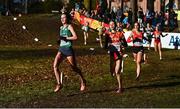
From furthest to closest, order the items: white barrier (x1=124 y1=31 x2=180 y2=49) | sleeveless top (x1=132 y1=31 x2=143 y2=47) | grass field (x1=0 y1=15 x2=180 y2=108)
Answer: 1. white barrier (x1=124 y1=31 x2=180 y2=49)
2. sleeveless top (x1=132 y1=31 x2=143 y2=47)
3. grass field (x1=0 y1=15 x2=180 y2=108)

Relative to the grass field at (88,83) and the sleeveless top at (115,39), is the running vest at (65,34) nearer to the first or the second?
the grass field at (88,83)

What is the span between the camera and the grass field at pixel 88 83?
15414mm

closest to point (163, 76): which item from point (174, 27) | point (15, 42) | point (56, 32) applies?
point (15, 42)

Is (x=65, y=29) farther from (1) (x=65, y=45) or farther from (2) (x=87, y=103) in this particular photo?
(2) (x=87, y=103)

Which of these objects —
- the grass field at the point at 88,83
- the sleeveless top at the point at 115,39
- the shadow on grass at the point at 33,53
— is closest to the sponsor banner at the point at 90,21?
the shadow on grass at the point at 33,53

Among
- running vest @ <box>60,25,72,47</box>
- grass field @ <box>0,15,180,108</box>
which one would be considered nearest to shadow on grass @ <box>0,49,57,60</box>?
grass field @ <box>0,15,180,108</box>

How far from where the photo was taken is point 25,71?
76.8 ft

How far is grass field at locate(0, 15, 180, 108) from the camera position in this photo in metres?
15.4

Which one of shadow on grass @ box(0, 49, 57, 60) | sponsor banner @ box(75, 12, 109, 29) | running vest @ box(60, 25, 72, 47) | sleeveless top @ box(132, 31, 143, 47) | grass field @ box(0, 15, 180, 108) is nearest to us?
grass field @ box(0, 15, 180, 108)

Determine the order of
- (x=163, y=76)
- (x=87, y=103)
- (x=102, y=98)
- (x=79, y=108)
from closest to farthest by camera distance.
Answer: (x=79, y=108) < (x=87, y=103) < (x=102, y=98) < (x=163, y=76)

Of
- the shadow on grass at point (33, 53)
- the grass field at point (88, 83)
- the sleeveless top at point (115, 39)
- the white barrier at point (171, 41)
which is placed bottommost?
the white barrier at point (171, 41)

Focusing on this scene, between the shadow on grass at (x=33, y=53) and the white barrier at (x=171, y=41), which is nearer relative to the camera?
the shadow on grass at (x=33, y=53)

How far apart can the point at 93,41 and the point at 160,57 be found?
522 inches

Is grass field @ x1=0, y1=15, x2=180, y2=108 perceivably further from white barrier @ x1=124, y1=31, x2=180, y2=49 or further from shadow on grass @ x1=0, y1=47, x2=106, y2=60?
white barrier @ x1=124, y1=31, x2=180, y2=49
